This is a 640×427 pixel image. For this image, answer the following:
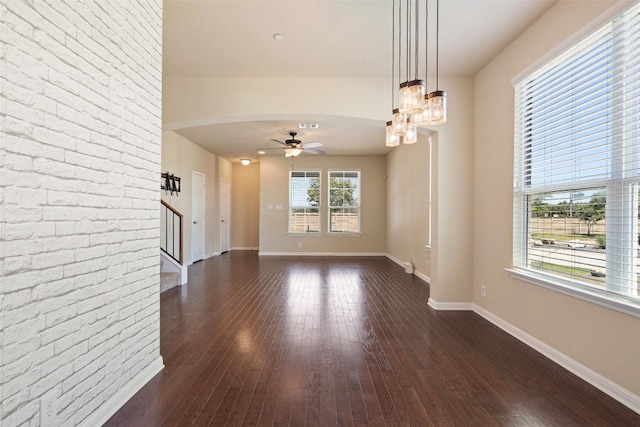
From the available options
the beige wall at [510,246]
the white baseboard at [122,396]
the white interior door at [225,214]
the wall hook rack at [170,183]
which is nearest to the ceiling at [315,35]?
the beige wall at [510,246]

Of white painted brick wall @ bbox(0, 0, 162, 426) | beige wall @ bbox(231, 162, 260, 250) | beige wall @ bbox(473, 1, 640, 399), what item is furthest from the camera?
beige wall @ bbox(231, 162, 260, 250)

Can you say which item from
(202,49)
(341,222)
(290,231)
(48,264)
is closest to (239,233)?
(290,231)

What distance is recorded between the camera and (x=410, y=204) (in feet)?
22.1

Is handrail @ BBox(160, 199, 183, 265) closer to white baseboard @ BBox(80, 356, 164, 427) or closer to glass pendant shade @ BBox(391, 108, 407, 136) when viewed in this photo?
white baseboard @ BBox(80, 356, 164, 427)

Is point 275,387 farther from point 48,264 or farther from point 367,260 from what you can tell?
point 367,260

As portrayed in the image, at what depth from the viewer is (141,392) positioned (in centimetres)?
217

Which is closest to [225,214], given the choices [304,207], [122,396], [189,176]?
[304,207]

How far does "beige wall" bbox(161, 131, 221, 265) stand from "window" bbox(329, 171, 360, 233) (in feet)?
10.9

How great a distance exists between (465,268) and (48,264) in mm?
4089

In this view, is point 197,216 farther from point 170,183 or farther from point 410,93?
point 410,93

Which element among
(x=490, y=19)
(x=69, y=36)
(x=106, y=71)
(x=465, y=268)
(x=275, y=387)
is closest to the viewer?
(x=69, y=36)

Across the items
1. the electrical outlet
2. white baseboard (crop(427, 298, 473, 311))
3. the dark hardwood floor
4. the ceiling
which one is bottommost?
the dark hardwood floor

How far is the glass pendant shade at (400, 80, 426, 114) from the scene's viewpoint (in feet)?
7.19

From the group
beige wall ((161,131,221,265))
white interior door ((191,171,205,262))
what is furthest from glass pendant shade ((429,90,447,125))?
white interior door ((191,171,205,262))
